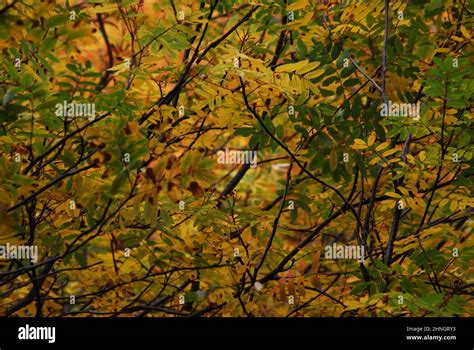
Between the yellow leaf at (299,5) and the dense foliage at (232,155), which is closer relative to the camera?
the dense foliage at (232,155)

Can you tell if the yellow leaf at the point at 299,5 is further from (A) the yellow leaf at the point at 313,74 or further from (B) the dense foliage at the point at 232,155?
(A) the yellow leaf at the point at 313,74

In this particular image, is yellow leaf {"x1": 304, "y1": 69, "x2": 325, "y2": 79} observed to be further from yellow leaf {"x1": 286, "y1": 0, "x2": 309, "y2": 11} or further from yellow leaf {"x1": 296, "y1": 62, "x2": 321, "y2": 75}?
yellow leaf {"x1": 286, "y1": 0, "x2": 309, "y2": 11}

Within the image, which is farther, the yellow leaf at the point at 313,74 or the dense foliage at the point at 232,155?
the yellow leaf at the point at 313,74

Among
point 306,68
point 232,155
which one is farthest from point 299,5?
point 232,155

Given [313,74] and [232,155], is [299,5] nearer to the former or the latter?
[313,74]

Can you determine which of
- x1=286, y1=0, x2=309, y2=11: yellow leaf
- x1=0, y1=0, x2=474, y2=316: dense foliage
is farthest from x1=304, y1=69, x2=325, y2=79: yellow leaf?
x1=286, y1=0, x2=309, y2=11: yellow leaf

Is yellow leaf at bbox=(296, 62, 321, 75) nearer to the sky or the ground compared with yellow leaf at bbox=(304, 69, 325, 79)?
nearer to the sky

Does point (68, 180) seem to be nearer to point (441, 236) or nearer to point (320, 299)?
point (320, 299)

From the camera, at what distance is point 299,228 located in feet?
18.0

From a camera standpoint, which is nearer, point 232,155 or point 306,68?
point 306,68

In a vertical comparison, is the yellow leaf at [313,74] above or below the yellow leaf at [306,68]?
below

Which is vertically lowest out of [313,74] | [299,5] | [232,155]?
[232,155]

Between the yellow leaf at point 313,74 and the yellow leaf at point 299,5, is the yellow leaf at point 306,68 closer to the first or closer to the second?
the yellow leaf at point 313,74

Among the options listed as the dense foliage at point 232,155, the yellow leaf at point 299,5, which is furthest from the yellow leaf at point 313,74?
the yellow leaf at point 299,5
